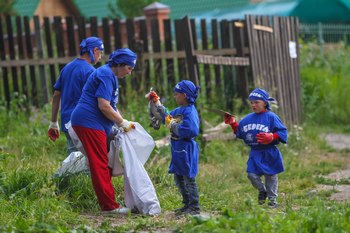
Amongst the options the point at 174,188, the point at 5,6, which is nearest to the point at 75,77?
the point at 174,188

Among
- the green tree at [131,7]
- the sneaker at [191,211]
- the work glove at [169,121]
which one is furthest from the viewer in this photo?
the green tree at [131,7]

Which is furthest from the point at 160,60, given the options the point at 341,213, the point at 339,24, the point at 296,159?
the point at 339,24

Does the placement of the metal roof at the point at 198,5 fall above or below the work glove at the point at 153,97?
above

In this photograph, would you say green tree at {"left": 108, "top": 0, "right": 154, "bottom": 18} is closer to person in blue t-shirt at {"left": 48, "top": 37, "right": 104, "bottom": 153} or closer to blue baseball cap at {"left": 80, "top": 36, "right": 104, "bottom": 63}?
person in blue t-shirt at {"left": 48, "top": 37, "right": 104, "bottom": 153}

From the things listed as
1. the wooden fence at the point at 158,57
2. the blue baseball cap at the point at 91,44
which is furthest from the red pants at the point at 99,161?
the wooden fence at the point at 158,57

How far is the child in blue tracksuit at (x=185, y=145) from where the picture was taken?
27.8 feet

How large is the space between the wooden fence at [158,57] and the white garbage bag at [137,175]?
17.1ft

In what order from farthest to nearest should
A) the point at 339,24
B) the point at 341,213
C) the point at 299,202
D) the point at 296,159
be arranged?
the point at 339,24 < the point at 296,159 < the point at 299,202 < the point at 341,213

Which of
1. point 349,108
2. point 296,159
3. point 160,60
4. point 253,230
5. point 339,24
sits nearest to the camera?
point 253,230

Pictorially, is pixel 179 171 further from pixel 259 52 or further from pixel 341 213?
pixel 259 52

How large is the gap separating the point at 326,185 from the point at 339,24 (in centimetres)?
1673

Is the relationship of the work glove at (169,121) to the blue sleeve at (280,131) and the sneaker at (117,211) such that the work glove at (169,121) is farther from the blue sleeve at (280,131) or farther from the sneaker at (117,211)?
the blue sleeve at (280,131)

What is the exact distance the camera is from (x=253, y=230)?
6.73 m

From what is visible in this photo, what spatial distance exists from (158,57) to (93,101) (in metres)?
6.27
